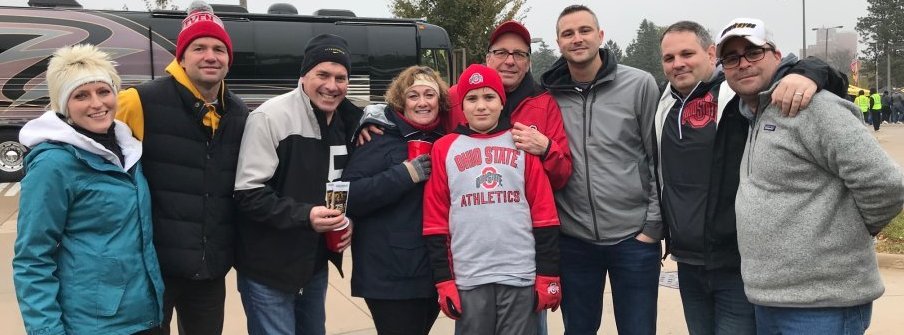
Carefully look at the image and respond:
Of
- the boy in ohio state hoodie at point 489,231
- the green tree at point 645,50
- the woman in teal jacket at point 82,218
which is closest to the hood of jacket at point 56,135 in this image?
the woman in teal jacket at point 82,218

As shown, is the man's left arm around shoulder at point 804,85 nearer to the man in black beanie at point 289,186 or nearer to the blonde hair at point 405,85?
the blonde hair at point 405,85

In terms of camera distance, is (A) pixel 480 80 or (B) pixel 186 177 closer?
(B) pixel 186 177

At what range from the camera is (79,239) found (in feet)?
8.27

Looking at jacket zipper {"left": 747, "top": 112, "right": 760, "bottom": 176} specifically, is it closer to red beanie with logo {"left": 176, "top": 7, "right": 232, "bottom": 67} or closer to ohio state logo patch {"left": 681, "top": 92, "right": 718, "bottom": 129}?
ohio state logo patch {"left": 681, "top": 92, "right": 718, "bottom": 129}

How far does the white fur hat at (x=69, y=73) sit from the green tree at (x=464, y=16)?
19446 millimetres

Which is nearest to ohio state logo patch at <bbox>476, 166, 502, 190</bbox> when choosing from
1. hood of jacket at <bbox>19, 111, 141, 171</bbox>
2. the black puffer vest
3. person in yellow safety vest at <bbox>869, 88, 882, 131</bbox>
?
the black puffer vest

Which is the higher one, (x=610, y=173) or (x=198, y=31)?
(x=198, y=31)

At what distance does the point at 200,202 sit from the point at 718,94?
7.69 ft

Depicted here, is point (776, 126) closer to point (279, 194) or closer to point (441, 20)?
point (279, 194)

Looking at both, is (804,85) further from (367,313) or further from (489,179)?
(367,313)

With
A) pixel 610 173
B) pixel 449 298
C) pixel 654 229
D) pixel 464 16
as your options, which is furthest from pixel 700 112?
pixel 464 16

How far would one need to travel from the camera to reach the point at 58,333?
245cm

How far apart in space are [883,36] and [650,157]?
8100 cm

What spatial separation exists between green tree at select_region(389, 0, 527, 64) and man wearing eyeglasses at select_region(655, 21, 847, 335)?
1883cm
